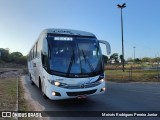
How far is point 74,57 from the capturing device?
36.6ft

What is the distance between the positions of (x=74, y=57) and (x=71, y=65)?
395 millimetres

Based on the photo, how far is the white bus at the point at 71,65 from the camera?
10.7 m

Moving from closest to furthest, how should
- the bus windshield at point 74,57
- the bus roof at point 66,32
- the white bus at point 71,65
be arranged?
the white bus at point 71,65 < the bus windshield at point 74,57 < the bus roof at point 66,32

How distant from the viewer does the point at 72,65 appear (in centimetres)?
1099

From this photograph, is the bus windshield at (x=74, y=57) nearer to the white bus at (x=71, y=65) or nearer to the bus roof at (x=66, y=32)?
the white bus at (x=71, y=65)

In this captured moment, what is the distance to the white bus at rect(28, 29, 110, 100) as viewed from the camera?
10.7 m

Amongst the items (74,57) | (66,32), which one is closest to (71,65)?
(74,57)

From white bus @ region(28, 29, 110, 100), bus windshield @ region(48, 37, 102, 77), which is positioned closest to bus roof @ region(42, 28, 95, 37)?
white bus @ region(28, 29, 110, 100)

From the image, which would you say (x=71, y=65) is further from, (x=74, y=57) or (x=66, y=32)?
(x=66, y=32)

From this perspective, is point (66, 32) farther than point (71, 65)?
Yes

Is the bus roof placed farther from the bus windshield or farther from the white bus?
the bus windshield

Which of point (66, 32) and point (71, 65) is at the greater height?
point (66, 32)

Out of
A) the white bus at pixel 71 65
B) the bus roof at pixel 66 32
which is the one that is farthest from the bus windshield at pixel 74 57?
the bus roof at pixel 66 32

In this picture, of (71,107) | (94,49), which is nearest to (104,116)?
(71,107)
